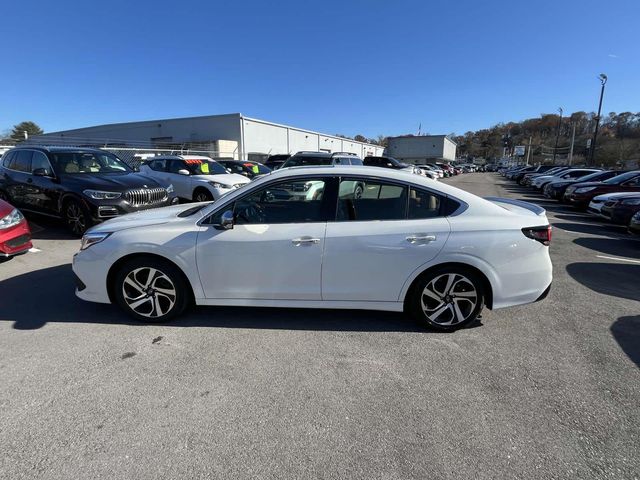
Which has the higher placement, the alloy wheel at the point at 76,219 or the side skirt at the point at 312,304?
the alloy wheel at the point at 76,219

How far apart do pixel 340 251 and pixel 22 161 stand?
844cm

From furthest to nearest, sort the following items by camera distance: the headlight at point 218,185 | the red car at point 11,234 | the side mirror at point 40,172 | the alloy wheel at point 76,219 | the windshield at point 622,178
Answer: the windshield at point 622,178 → the headlight at point 218,185 → the side mirror at point 40,172 → the alloy wheel at point 76,219 → the red car at point 11,234

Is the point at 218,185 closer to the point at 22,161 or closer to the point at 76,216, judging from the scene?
the point at 76,216

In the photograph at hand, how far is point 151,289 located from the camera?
377 centimetres

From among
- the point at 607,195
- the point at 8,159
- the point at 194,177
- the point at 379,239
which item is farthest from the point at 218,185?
the point at 607,195

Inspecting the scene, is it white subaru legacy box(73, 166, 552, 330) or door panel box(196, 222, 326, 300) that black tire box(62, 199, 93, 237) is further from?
door panel box(196, 222, 326, 300)

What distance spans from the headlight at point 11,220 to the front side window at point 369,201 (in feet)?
16.4

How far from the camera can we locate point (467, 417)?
254cm

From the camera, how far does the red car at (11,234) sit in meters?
5.22

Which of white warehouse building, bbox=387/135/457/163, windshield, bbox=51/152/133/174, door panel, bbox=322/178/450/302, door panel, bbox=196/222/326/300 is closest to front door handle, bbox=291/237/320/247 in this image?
door panel, bbox=196/222/326/300

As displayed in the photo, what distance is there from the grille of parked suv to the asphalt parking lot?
10.8 ft

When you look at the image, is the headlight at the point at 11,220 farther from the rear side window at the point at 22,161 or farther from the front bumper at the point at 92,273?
the rear side window at the point at 22,161

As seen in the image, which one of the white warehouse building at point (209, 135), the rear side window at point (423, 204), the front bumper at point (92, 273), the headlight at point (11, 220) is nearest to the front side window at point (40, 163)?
the headlight at point (11, 220)

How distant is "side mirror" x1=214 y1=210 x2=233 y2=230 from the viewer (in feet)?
11.4
